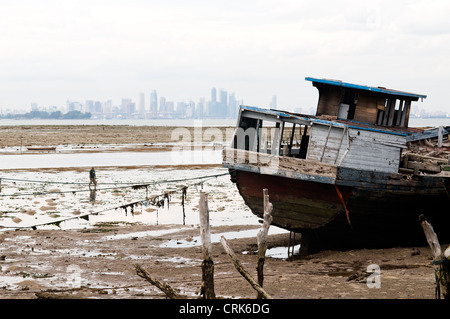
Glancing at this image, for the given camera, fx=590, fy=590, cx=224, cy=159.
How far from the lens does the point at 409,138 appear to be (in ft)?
66.8

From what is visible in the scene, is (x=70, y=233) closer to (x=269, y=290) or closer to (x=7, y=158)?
(x=269, y=290)

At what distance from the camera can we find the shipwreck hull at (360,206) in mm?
18359

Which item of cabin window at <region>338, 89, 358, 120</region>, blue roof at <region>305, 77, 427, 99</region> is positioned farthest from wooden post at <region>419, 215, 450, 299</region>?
cabin window at <region>338, 89, 358, 120</region>

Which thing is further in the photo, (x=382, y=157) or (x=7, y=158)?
(x=7, y=158)

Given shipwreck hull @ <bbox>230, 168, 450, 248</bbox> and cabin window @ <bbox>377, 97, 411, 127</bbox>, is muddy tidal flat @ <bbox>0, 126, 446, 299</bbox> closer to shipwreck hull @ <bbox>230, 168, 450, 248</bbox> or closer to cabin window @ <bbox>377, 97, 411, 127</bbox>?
shipwreck hull @ <bbox>230, 168, 450, 248</bbox>

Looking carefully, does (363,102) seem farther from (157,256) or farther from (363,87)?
(157,256)

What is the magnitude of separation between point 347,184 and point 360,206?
2.99ft

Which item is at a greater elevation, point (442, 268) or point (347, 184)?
point (347, 184)

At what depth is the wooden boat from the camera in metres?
18.4

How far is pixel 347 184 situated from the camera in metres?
18.2

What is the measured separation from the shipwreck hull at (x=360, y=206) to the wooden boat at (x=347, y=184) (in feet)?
0.10

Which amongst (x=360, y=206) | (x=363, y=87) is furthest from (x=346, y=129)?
(x=363, y=87)
